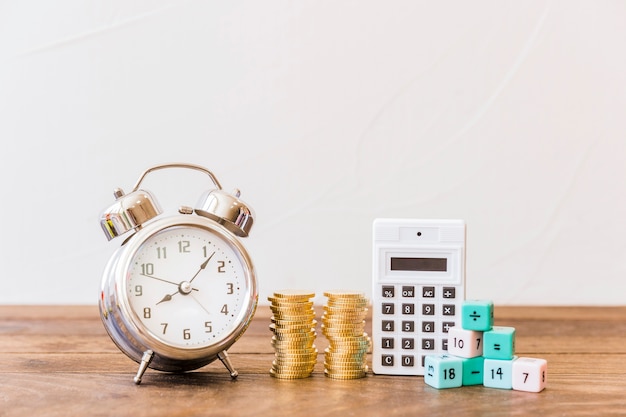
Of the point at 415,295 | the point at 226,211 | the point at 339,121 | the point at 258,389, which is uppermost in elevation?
the point at 339,121

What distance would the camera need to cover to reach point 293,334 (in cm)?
102

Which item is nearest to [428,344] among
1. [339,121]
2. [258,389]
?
[258,389]

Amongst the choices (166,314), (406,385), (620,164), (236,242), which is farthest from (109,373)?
(620,164)

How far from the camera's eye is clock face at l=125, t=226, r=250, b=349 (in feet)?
3.22

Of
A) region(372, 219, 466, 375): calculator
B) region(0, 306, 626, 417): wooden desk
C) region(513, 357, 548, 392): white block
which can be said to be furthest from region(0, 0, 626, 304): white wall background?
region(513, 357, 548, 392): white block

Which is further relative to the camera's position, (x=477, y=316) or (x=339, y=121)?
(x=339, y=121)

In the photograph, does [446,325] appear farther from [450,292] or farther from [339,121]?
[339,121]

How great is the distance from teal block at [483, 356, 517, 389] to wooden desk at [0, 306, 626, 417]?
2cm

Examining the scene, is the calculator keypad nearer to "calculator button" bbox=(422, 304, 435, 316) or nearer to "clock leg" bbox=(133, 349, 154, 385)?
"calculator button" bbox=(422, 304, 435, 316)

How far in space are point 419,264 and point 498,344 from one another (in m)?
0.15

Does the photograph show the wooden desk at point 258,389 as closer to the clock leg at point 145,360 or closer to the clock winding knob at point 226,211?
the clock leg at point 145,360

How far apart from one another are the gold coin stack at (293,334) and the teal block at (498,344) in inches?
9.2

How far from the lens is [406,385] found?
99cm

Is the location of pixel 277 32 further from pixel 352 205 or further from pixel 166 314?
pixel 166 314
